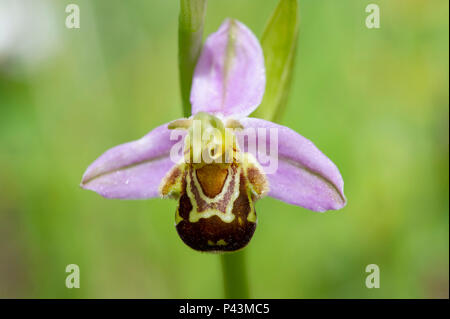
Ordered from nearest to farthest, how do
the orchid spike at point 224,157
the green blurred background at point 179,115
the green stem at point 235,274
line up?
the orchid spike at point 224,157
the green stem at point 235,274
the green blurred background at point 179,115

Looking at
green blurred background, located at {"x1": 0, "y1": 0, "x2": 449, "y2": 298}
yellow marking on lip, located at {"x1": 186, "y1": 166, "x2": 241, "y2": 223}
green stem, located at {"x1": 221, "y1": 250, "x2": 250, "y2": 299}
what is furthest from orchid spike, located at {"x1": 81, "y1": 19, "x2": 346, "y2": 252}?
green blurred background, located at {"x1": 0, "y1": 0, "x2": 449, "y2": 298}

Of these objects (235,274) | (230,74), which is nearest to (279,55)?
(230,74)

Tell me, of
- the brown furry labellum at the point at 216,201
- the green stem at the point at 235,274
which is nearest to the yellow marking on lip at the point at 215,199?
the brown furry labellum at the point at 216,201

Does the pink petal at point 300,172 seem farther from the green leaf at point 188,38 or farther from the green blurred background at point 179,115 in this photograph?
the green blurred background at point 179,115

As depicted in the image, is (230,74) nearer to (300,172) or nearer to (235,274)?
(300,172)

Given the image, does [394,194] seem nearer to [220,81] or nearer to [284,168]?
[284,168]

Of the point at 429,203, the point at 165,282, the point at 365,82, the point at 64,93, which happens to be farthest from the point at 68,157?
the point at 429,203
